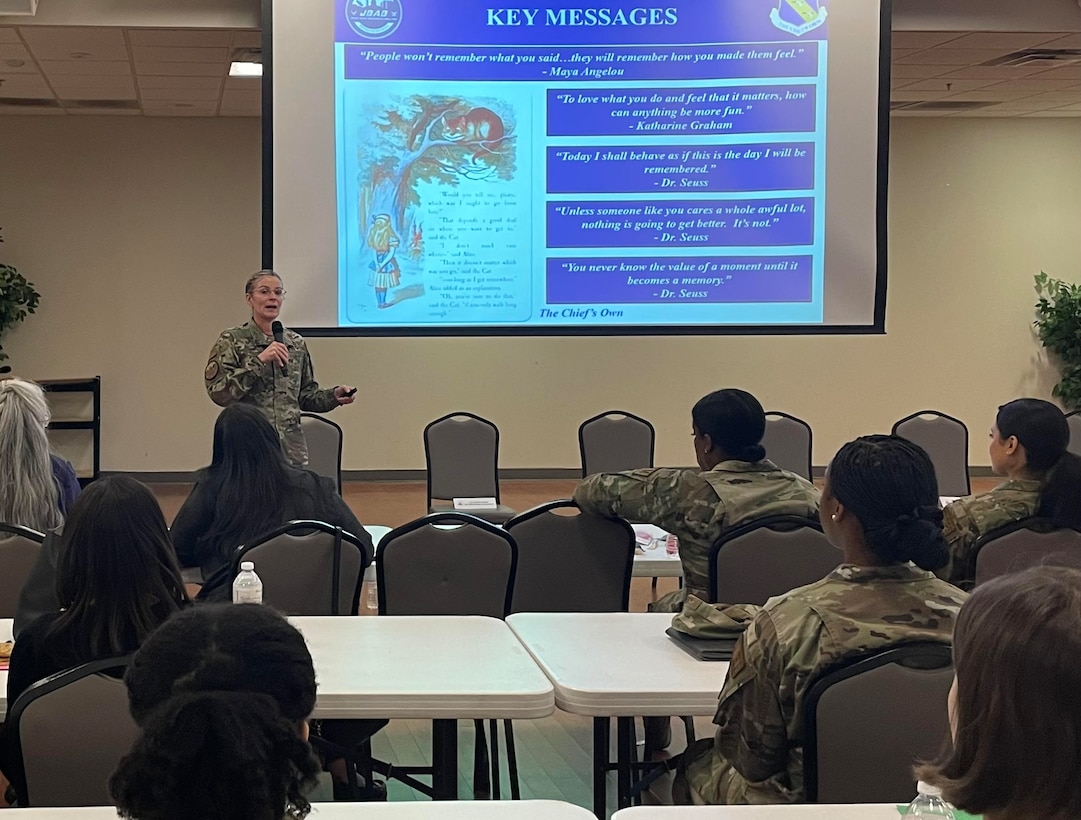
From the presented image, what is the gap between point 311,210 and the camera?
17.0ft

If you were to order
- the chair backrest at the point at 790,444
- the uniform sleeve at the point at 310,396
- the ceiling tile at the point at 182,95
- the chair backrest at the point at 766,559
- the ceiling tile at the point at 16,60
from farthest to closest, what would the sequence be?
the ceiling tile at the point at 182,95
the ceiling tile at the point at 16,60
the chair backrest at the point at 790,444
the uniform sleeve at the point at 310,396
the chair backrest at the point at 766,559

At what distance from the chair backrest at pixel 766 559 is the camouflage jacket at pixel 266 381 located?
251cm

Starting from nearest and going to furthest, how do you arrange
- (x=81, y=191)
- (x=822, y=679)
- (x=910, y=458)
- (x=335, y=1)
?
(x=822, y=679)
(x=910, y=458)
(x=335, y=1)
(x=81, y=191)

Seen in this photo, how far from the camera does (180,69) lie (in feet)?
26.7

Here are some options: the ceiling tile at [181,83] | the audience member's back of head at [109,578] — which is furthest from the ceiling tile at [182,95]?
the audience member's back of head at [109,578]

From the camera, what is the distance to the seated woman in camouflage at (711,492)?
3490 millimetres

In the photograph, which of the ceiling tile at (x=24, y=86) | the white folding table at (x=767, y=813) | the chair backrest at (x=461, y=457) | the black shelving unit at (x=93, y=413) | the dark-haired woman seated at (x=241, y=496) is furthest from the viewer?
the black shelving unit at (x=93, y=413)

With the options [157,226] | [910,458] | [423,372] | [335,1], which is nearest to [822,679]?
[910,458]

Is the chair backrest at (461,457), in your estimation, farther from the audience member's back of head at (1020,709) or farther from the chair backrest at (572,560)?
the audience member's back of head at (1020,709)

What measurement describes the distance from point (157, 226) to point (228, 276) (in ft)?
2.47

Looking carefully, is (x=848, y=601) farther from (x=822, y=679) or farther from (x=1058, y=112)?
(x=1058, y=112)

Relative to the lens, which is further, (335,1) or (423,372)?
(423,372)

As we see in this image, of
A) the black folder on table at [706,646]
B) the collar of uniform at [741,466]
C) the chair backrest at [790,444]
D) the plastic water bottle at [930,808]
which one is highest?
the collar of uniform at [741,466]

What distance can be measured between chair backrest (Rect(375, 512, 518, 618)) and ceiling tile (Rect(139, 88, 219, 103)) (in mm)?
6549
